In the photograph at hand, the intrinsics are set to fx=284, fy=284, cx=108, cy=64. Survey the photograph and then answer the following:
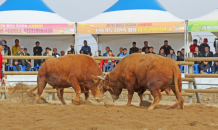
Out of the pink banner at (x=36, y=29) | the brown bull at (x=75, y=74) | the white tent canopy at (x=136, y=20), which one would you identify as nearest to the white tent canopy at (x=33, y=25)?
the pink banner at (x=36, y=29)

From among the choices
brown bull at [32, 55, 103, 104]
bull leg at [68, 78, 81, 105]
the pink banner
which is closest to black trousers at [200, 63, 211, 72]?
the pink banner

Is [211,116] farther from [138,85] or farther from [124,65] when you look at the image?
A: [124,65]

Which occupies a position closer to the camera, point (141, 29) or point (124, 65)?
point (124, 65)

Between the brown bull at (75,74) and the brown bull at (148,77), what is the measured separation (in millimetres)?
269

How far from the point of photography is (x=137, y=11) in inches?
554

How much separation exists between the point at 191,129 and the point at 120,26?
32.0 ft

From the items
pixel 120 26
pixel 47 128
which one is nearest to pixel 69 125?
pixel 47 128

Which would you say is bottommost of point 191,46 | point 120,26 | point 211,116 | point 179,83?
point 211,116

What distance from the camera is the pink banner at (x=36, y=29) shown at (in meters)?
12.8

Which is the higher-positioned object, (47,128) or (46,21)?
(46,21)

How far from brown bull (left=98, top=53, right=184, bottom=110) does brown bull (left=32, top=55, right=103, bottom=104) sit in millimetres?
269

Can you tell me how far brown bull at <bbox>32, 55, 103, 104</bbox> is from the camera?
6461 millimetres

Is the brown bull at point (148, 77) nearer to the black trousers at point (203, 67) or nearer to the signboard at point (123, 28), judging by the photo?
the black trousers at point (203, 67)

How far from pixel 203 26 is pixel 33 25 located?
7.57 metres
